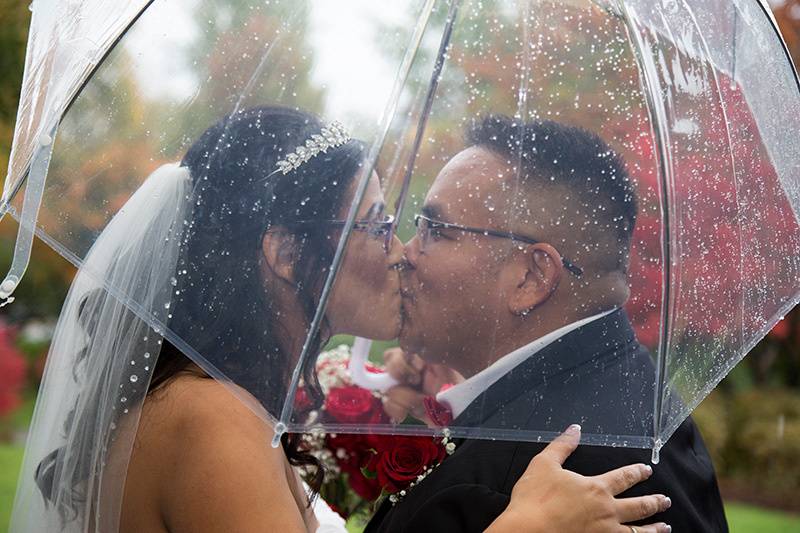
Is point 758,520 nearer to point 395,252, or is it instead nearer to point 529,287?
point 529,287

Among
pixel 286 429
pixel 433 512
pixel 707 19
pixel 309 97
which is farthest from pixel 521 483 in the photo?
pixel 707 19

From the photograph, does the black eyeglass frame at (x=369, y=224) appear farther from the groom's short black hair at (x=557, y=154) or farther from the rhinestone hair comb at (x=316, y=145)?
the groom's short black hair at (x=557, y=154)

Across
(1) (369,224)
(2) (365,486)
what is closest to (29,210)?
(1) (369,224)

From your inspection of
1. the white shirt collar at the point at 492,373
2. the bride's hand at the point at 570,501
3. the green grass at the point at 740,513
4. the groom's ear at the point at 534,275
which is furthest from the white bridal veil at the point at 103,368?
the green grass at the point at 740,513

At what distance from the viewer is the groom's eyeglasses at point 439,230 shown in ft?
7.47

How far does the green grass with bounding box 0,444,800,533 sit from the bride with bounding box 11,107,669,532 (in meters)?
6.36

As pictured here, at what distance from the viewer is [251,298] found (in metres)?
2.27

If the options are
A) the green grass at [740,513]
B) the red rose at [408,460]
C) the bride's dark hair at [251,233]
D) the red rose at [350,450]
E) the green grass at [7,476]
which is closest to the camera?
the bride's dark hair at [251,233]

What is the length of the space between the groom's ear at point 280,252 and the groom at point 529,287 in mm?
270

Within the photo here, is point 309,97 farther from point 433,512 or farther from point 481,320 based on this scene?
point 433,512

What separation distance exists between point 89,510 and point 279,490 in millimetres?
601

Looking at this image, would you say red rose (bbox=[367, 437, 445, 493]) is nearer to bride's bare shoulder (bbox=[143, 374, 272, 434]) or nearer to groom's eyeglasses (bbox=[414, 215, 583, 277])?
bride's bare shoulder (bbox=[143, 374, 272, 434])

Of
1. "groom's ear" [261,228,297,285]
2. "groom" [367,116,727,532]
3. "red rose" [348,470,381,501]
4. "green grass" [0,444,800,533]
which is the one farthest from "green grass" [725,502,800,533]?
"groom's ear" [261,228,297,285]

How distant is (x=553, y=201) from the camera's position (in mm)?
2311
